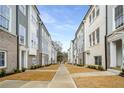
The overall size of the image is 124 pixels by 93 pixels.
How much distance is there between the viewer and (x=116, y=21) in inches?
771

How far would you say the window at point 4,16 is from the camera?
17328 millimetres

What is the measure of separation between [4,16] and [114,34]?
958 cm

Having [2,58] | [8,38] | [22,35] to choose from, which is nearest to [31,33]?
[22,35]

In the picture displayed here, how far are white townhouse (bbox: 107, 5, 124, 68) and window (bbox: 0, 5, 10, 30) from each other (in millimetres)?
9414

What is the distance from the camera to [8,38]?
18.2 metres

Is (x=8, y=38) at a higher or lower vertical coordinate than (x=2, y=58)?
higher

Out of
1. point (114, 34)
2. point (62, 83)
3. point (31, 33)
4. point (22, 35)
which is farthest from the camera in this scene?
point (31, 33)

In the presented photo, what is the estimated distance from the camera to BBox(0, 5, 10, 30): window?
56.9 ft

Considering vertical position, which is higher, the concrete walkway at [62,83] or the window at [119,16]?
the window at [119,16]

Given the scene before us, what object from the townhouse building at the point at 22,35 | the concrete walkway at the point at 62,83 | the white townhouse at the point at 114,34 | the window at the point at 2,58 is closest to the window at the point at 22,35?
the townhouse building at the point at 22,35

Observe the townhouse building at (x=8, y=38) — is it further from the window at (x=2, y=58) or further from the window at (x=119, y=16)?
the window at (x=119, y=16)

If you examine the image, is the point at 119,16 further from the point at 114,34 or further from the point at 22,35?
the point at 22,35
